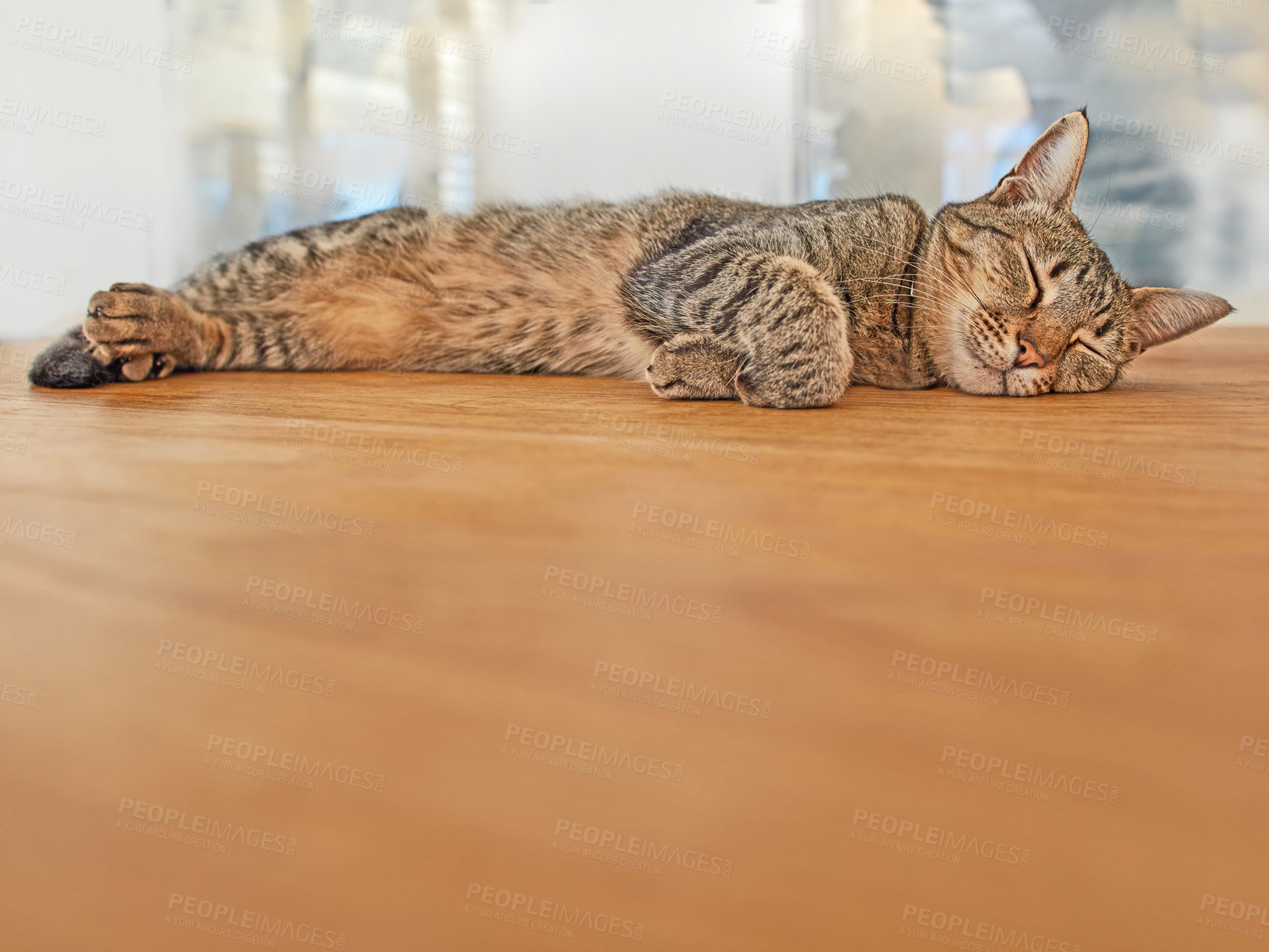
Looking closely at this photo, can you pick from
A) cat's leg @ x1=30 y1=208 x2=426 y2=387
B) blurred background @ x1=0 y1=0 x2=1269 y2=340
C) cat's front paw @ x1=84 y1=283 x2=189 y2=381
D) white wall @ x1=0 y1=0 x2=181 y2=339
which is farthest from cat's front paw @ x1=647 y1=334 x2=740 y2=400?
white wall @ x1=0 y1=0 x2=181 y2=339

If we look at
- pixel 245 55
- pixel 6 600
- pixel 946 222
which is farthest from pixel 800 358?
pixel 245 55

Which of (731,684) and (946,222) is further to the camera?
(946,222)

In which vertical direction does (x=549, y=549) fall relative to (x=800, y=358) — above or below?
below

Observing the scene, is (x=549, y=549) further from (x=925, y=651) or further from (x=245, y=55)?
(x=245, y=55)

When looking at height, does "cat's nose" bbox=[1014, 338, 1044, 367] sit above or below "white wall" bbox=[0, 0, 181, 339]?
below

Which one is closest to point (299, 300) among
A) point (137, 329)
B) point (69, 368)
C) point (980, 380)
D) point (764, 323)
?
point (137, 329)

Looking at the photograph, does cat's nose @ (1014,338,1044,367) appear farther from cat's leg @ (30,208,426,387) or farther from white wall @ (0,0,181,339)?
white wall @ (0,0,181,339)

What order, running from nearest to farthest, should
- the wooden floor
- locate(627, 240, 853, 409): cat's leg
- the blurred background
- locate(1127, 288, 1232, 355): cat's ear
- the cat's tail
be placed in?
the wooden floor
locate(627, 240, 853, 409): cat's leg
the cat's tail
locate(1127, 288, 1232, 355): cat's ear
the blurred background

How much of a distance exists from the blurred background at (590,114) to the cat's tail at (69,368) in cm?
135

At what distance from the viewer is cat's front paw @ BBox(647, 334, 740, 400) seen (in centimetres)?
115

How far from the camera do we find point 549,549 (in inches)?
25.8

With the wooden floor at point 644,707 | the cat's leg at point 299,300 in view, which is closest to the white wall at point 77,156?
the cat's leg at point 299,300

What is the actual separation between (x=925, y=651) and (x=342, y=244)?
4.47 ft

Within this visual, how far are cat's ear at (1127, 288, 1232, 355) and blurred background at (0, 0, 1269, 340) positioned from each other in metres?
1.21
